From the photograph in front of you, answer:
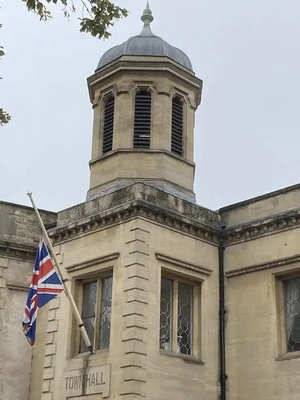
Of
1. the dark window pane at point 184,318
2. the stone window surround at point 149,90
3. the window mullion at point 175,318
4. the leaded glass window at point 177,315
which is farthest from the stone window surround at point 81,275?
the stone window surround at point 149,90

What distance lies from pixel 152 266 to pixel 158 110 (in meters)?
5.60

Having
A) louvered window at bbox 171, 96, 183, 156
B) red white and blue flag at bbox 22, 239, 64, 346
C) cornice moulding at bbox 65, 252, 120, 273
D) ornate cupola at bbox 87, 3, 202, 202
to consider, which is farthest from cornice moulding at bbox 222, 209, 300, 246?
red white and blue flag at bbox 22, 239, 64, 346

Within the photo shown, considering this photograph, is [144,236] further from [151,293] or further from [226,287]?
[226,287]

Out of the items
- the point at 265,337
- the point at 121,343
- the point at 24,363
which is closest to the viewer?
the point at 121,343

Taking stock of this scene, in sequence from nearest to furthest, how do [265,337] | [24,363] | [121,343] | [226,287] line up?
[121,343], [265,337], [226,287], [24,363]

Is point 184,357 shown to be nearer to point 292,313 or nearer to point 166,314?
point 166,314

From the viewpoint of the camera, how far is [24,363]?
2023 centimetres

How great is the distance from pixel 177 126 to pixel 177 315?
6.31m

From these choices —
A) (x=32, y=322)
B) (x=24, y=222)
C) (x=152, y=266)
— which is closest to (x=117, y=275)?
(x=152, y=266)

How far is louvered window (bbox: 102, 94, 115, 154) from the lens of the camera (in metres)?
21.2

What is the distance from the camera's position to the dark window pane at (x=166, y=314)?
17.5 metres

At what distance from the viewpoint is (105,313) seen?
17781 mm

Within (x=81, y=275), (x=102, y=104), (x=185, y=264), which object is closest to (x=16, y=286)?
(x=81, y=275)

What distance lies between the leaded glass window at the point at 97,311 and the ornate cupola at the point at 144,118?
10.3 feet
